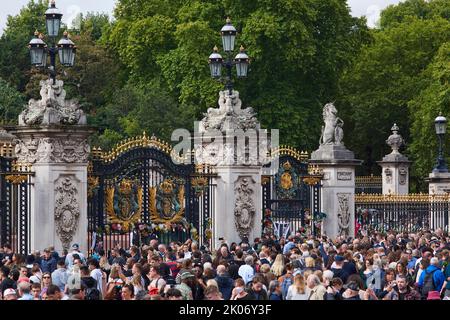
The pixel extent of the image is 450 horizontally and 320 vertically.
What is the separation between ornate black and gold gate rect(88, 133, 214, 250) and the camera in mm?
29531

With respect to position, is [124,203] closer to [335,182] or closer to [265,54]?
[335,182]

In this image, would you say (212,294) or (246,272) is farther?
(246,272)

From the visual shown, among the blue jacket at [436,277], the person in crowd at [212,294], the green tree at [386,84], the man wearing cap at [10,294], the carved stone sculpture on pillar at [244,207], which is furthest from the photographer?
the green tree at [386,84]

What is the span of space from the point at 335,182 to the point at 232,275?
14.1m

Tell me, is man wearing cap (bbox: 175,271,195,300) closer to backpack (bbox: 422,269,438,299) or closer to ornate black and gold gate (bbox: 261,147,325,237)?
backpack (bbox: 422,269,438,299)

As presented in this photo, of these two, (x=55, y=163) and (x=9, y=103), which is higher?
(x=9, y=103)

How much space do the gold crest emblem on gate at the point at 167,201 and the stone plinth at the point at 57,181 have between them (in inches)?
105

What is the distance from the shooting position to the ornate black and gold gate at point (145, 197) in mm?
29531

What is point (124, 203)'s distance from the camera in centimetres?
3003

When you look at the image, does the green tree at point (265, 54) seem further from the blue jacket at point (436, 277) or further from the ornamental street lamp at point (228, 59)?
the blue jacket at point (436, 277)

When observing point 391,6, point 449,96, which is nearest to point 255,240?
point 449,96

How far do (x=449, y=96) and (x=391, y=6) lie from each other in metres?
21.3

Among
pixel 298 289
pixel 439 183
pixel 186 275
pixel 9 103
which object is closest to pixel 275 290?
pixel 298 289

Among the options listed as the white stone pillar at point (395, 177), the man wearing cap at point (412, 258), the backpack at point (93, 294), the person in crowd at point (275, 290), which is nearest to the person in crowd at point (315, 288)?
the person in crowd at point (275, 290)
